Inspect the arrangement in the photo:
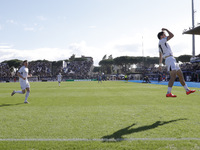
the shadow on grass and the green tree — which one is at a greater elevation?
the green tree

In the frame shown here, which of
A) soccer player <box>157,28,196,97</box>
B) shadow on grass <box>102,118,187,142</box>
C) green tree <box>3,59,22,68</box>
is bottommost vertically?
shadow on grass <box>102,118,187,142</box>

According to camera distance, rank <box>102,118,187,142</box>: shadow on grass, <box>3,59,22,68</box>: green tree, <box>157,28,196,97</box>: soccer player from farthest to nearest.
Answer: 1. <box>3,59,22,68</box>: green tree
2. <box>157,28,196,97</box>: soccer player
3. <box>102,118,187,142</box>: shadow on grass

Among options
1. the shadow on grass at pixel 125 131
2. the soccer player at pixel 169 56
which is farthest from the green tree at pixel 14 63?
the shadow on grass at pixel 125 131

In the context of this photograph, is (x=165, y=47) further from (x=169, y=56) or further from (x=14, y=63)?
(x=14, y=63)

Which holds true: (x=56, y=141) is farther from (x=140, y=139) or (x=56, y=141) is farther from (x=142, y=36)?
(x=142, y=36)

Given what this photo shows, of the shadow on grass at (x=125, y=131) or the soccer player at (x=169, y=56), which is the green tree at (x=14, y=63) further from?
the shadow on grass at (x=125, y=131)

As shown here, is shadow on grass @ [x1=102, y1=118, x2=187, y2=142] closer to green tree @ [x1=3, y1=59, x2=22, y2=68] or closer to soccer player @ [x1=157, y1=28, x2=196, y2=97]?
soccer player @ [x1=157, y1=28, x2=196, y2=97]

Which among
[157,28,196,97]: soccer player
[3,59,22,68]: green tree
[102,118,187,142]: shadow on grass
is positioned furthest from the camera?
[3,59,22,68]: green tree

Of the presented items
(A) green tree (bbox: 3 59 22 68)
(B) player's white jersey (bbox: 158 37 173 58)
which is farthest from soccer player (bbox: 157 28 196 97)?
(A) green tree (bbox: 3 59 22 68)

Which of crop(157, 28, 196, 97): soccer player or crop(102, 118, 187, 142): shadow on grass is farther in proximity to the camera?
crop(157, 28, 196, 97): soccer player

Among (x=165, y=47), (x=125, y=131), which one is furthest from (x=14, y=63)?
(x=125, y=131)

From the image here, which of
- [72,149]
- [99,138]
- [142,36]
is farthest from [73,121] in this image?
[142,36]

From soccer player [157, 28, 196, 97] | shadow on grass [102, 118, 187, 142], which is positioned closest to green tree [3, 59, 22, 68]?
soccer player [157, 28, 196, 97]

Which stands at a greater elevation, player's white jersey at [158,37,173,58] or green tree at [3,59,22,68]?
green tree at [3,59,22,68]
